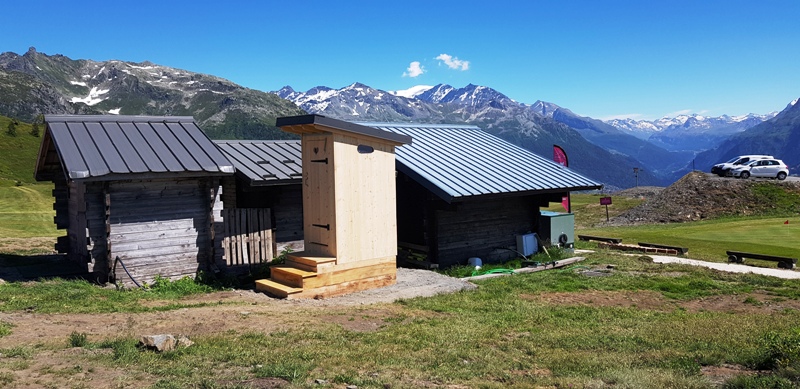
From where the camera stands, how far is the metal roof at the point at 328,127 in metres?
A: 14.2

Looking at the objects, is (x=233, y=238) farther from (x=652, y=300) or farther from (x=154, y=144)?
(x=652, y=300)

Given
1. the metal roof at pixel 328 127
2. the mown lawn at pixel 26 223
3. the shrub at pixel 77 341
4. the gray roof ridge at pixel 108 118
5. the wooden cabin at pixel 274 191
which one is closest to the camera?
the shrub at pixel 77 341

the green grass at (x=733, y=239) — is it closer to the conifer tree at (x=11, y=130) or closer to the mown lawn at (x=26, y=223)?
the mown lawn at (x=26, y=223)

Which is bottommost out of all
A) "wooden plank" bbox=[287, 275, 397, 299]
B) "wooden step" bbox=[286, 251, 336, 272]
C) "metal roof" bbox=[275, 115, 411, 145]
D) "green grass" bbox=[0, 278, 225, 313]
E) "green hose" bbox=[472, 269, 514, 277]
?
"green hose" bbox=[472, 269, 514, 277]

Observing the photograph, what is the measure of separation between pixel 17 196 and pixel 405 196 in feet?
158

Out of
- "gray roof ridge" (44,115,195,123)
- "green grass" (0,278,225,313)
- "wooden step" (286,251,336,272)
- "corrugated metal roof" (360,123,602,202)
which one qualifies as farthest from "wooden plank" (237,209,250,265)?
"corrugated metal roof" (360,123,602,202)

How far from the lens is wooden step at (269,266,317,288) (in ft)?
46.0

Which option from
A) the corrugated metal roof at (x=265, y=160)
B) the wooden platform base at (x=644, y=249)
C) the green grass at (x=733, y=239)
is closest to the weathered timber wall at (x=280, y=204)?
the corrugated metal roof at (x=265, y=160)

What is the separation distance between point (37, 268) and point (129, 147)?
523cm

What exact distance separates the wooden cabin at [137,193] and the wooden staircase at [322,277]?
272 cm

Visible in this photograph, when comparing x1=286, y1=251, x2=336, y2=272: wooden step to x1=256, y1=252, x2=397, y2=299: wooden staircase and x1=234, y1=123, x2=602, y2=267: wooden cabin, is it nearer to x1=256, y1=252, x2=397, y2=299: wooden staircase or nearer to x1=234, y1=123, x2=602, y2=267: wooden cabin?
x1=256, y1=252, x2=397, y2=299: wooden staircase

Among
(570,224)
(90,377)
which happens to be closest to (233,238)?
(90,377)

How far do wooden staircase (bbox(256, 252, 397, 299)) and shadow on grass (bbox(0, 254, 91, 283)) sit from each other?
5557 mm

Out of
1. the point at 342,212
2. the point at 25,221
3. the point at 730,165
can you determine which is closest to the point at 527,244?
the point at 342,212
